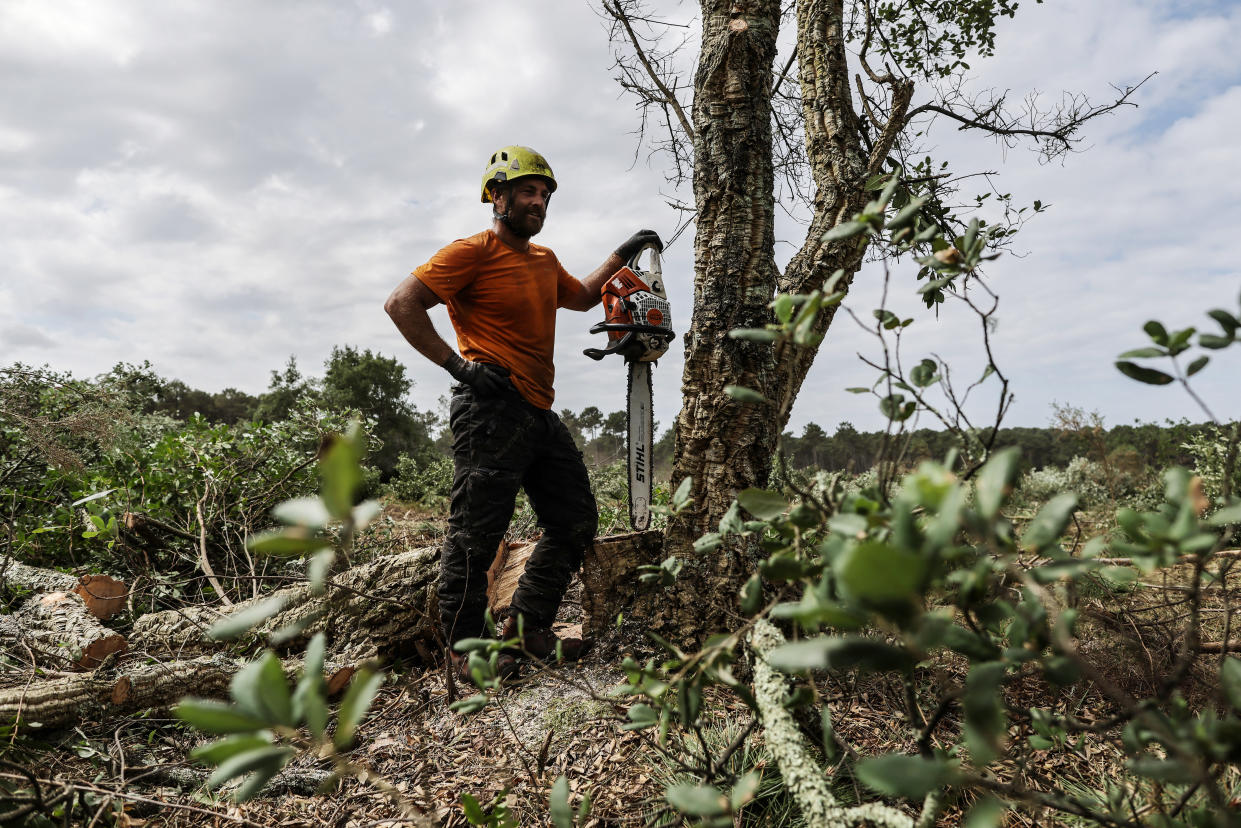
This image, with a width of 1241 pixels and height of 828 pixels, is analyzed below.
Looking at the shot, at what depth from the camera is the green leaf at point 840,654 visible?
0.59 m

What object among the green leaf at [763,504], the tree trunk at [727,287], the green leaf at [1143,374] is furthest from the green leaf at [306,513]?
the tree trunk at [727,287]

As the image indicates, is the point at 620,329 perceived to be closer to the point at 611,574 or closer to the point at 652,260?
the point at 652,260

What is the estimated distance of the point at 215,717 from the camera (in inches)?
23.5

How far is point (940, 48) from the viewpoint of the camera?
196 inches

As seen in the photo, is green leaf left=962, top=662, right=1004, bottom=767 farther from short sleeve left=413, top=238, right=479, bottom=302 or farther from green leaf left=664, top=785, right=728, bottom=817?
short sleeve left=413, top=238, right=479, bottom=302

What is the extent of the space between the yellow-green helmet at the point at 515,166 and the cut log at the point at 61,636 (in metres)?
3.03

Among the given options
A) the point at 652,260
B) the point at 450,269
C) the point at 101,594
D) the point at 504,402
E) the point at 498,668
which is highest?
the point at 652,260

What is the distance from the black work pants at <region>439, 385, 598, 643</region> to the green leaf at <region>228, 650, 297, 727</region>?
2462mm

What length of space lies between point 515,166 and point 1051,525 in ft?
10.6

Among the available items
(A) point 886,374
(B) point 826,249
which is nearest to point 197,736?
(A) point 886,374

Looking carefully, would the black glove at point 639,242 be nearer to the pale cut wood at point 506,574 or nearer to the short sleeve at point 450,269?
the short sleeve at point 450,269

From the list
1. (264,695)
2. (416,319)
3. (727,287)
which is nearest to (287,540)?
(264,695)

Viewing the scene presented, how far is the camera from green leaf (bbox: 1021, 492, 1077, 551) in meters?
0.69

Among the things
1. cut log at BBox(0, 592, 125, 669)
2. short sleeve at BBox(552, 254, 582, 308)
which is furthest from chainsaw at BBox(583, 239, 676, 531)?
cut log at BBox(0, 592, 125, 669)
